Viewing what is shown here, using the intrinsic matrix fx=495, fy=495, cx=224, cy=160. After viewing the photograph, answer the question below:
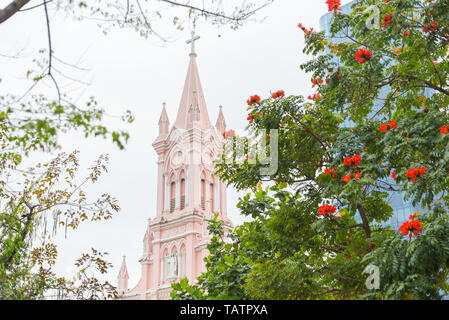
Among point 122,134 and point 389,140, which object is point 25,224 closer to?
point 122,134

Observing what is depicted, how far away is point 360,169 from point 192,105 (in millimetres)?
32510

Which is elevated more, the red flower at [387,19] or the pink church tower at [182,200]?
the pink church tower at [182,200]

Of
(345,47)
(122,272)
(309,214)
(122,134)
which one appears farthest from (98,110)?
(122,272)

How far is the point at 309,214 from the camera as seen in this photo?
575cm

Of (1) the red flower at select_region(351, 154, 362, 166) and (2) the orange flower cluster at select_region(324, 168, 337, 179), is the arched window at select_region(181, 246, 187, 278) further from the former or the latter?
(1) the red flower at select_region(351, 154, 362, 166)

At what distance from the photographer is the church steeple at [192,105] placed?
3672 cm

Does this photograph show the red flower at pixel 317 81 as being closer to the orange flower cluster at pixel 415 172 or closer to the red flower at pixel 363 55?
the red flower at pixel 363 55

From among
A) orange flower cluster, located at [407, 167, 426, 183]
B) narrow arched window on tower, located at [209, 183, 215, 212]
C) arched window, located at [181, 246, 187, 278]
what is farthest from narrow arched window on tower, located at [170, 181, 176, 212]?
orange flower cluster, located at [407, 167, 426, 183]

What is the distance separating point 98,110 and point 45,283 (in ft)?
10.6

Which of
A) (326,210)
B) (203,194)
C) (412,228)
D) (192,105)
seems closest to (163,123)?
(192,105)

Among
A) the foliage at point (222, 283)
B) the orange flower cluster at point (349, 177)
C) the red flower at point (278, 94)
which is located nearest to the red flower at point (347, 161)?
the orange flower cluster at point (349, 177)

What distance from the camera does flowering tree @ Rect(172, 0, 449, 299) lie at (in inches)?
170

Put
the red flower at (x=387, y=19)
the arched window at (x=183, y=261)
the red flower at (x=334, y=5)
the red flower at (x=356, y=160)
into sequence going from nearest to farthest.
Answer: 1. the red flower at (x=356, y=160)
2. the red flower at (x=387, y=19)
3. the red flower at (x=334, y=5)
4. the arched window at (x=183, y=261)

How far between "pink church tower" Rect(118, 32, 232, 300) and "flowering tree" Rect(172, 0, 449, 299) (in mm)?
27545
